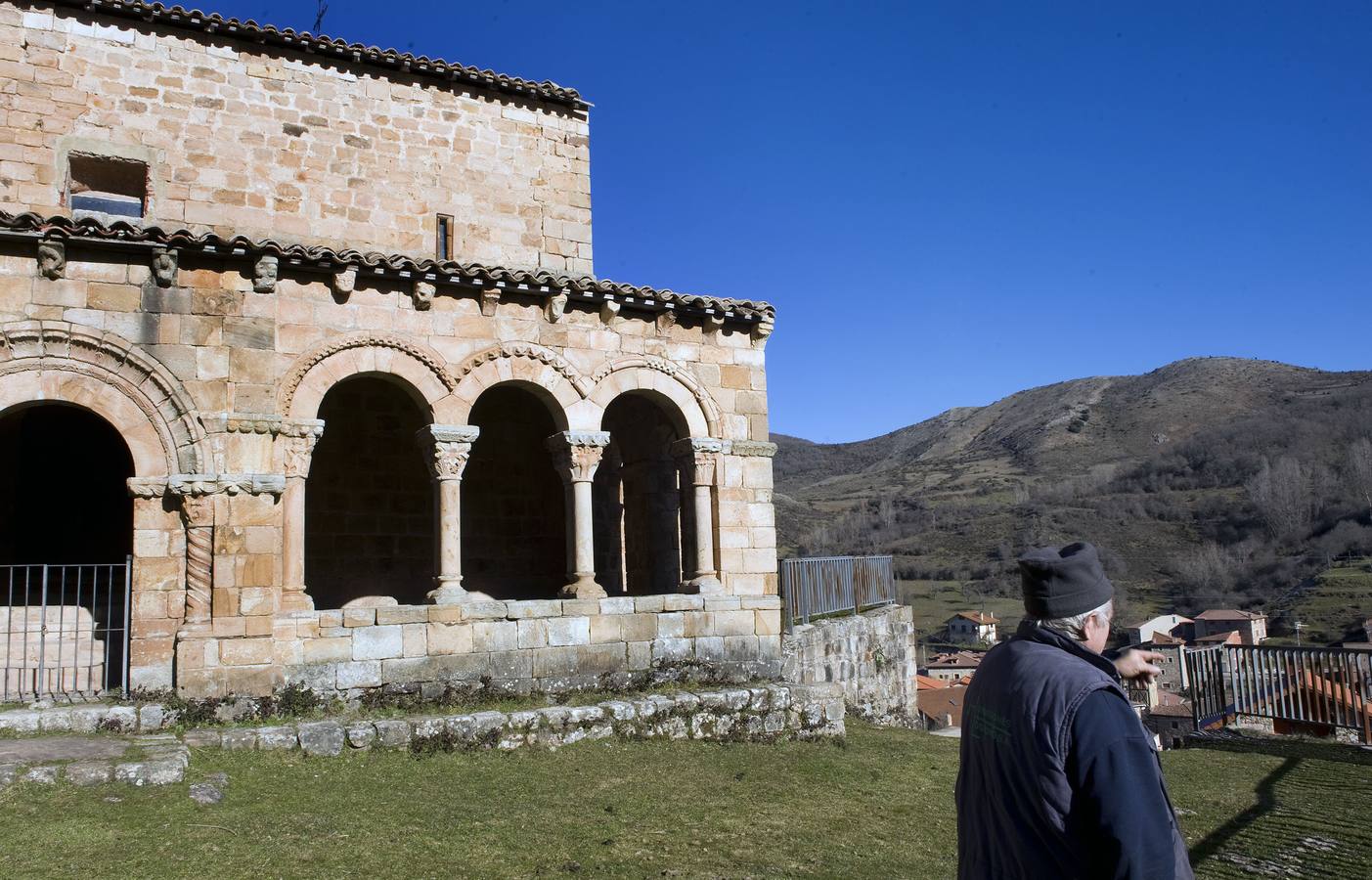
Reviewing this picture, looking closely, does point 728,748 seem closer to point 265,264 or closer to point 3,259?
point 265,264

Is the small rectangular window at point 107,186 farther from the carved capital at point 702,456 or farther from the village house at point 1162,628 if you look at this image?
the village house at point 1162,628

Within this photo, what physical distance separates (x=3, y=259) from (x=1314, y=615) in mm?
51612

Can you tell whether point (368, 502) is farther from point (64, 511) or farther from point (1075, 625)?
point (1075, 625)

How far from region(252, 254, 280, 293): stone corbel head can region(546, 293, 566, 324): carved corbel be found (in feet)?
8.92

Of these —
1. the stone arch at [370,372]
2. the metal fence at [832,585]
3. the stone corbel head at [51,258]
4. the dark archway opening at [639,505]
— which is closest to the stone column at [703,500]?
the dark archway opening at [639,505]

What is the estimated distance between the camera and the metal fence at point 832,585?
43.3 feet

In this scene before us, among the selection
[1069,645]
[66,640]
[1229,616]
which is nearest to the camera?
[1069,645]

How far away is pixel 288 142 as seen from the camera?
12375mm

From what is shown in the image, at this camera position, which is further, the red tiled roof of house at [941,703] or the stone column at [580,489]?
the red tiled roof of house at [941,703]

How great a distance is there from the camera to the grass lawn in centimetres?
574

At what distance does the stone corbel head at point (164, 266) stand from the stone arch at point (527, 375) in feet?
8.94

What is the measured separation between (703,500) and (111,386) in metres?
5.93

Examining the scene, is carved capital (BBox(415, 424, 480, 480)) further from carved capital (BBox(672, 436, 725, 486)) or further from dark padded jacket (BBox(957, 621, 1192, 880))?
dark padded jacket (BBox(957, 621, 1192, 880))

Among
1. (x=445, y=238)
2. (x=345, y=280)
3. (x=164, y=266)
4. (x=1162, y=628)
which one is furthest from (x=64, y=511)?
(x=1162, y=628)
